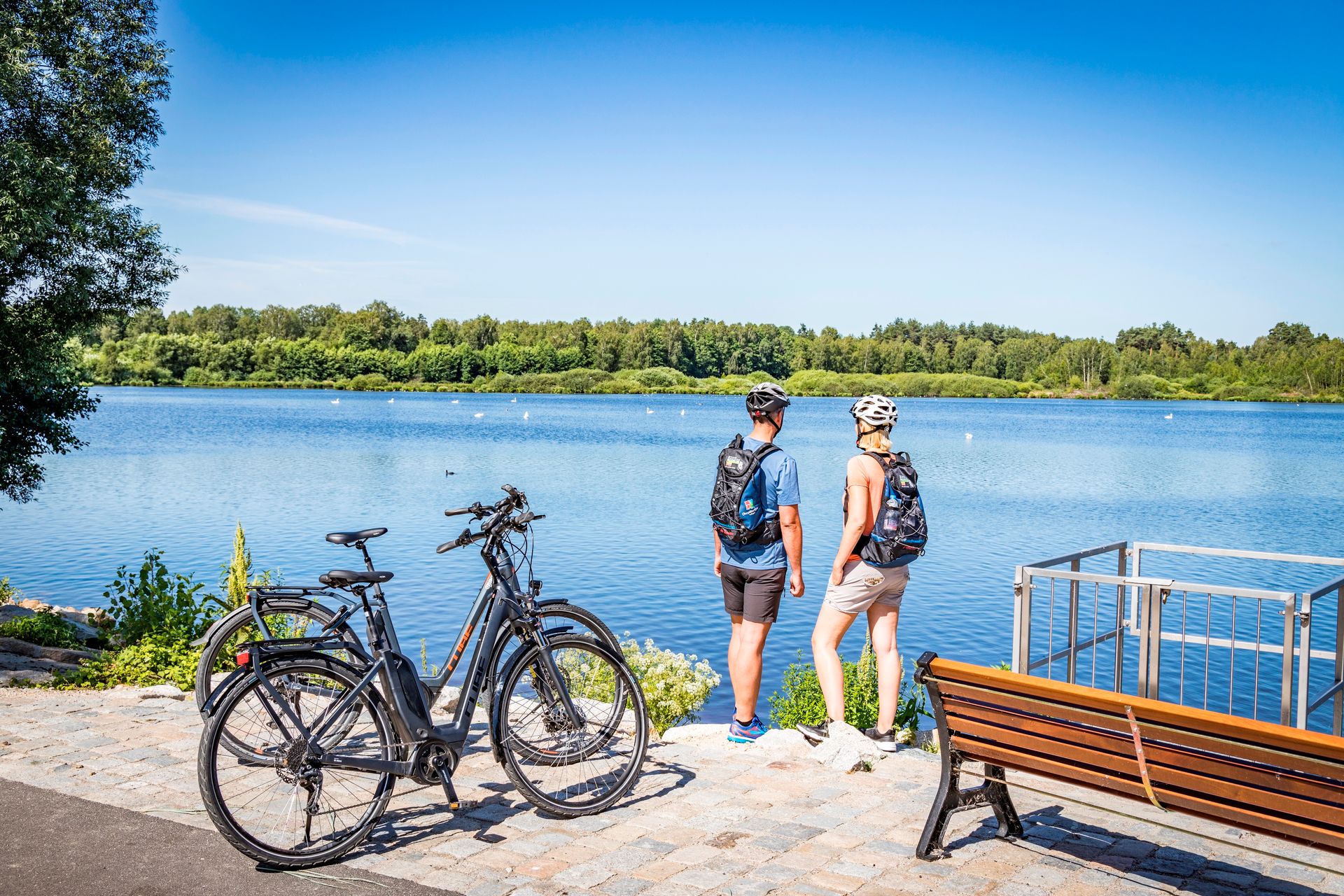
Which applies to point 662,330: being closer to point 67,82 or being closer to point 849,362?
point 849,362

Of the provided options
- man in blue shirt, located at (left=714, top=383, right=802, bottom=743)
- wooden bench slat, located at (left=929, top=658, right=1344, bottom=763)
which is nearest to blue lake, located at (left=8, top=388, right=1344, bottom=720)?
man in blue shirt, located at (left=714, top=383, right=802, bottom=743)

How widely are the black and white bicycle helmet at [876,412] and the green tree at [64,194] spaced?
6.61m

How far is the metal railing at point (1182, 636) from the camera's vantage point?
6.51 metres

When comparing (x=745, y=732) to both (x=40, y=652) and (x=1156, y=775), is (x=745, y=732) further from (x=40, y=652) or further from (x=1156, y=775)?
(x=40, y=652)

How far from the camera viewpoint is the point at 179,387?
12612cm

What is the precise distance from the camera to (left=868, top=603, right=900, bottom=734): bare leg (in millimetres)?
6203

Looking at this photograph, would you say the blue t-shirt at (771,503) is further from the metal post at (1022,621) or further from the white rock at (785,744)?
the metal post at (1022,621)

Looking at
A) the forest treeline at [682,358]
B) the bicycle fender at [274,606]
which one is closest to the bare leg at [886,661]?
the bicycle fender at [274,606]

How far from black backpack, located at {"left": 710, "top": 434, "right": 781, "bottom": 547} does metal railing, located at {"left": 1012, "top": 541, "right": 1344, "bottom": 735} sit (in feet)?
5.64

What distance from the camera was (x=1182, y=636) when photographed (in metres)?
7.30

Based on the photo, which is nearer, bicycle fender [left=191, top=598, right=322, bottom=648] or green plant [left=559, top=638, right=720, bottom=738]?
bicycle fender [left=191, top=598, right=322, bottom=648]

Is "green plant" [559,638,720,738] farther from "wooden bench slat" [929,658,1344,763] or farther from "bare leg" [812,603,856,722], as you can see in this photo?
"wooden bench slat" [929,658,1344,763]

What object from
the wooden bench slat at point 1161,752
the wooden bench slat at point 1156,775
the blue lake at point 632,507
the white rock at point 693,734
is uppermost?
the wooden bench slat at point 1161,752

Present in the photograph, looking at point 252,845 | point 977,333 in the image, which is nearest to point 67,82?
point 252,845
